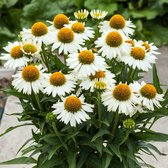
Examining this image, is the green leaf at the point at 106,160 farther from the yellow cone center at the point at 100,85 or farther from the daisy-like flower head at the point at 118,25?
the daisy-like flower head at the point at 118,25

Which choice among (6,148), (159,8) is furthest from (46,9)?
(6,148)

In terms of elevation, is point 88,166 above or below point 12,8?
below

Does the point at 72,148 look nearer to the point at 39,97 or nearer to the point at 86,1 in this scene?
the point at 39,97

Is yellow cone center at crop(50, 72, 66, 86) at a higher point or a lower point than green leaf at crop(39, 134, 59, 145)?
higher

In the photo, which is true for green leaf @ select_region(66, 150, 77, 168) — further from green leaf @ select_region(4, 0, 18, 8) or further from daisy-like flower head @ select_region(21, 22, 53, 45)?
green leaf @ select_region(4, 0, 18, 8)

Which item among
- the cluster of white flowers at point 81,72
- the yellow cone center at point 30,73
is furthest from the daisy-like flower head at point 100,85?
the yellow cone center at point 30,73

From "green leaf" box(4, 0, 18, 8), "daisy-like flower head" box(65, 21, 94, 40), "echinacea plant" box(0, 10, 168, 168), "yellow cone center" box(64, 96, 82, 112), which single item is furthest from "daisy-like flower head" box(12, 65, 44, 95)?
"green leaf" box(4, 0, 18, 8)
